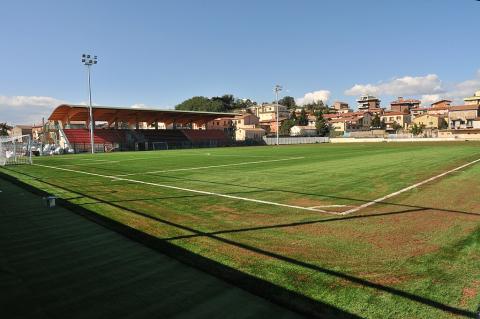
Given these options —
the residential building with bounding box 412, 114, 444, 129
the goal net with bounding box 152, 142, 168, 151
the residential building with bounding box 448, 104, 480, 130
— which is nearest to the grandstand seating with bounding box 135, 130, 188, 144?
the goal net with bounding box 152, 142, 168, 151

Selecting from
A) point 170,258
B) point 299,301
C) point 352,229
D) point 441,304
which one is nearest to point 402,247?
point 352,229

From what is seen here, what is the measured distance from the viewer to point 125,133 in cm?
6819

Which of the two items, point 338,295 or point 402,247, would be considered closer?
point 338,295

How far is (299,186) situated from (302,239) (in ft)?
21.1

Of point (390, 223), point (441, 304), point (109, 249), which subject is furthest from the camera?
point (390, 223)

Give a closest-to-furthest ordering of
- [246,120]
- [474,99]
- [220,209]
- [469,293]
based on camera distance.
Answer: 1. [469,293]
2. [220,209]
3. [246,120]
4. [474,99]

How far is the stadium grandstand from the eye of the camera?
57963mm

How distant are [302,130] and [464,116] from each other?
50137mm

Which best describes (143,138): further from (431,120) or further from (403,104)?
(403,104)

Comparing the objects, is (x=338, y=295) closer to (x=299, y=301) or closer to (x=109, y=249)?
(x=299, y=301)

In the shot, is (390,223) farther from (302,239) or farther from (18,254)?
(18,254)

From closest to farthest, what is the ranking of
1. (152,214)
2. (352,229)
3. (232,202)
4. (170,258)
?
1. (170,258)
2. (352,229)
3. (152,214)
4. (232,202)

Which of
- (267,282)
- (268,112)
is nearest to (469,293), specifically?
(267,282)

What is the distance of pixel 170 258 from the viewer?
208 inches
